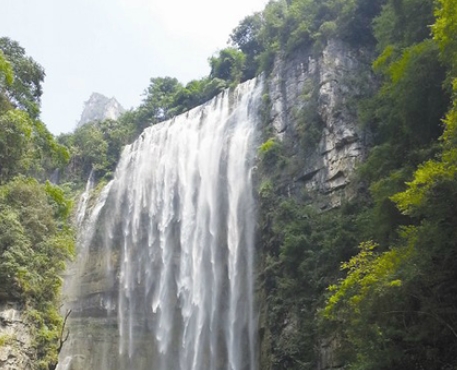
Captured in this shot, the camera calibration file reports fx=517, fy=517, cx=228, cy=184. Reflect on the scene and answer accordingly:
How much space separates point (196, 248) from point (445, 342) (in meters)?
14.5

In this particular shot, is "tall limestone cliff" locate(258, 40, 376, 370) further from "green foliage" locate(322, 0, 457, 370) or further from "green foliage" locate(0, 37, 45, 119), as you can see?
"green foliage" locate(0, 37, 45, 119)

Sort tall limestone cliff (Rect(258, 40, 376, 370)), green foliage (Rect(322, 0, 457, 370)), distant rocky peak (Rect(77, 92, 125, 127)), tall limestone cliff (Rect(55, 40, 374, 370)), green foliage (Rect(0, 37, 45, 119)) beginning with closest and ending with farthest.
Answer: green foliage (Rect(322, 0, 457, 370)), tall limestone cliff (Rect(258, 40, 376, 370)), tall limestone cliff (Rect(55, 40, 374, 370)), green foliage (Rect(0, 37, 45, 119)), distant rocky peak (Rect(77, 92, 125, 127))

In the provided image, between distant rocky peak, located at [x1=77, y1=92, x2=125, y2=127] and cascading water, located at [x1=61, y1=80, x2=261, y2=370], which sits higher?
distant rocky peak, located at [x1=77, y1=92, x2=125, y2=127]

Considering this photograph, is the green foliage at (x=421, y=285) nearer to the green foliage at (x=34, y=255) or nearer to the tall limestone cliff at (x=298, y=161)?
the tall limestone cliff at (x=298, y=161)

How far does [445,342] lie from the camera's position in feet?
27.8

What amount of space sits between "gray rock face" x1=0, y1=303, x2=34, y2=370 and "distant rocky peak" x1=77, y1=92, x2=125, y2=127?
52.8 meters

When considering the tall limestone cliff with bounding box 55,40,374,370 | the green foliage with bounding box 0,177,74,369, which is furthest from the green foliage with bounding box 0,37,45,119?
the tall limestone cliff with bounding box 55,40,374,370

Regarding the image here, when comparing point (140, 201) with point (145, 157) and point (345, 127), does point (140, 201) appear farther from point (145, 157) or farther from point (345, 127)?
point (345, 127)

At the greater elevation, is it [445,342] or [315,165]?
[315,165]

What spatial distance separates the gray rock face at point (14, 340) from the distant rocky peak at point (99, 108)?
5285 cm

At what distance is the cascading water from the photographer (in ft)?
65.2

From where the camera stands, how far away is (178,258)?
2275 cm

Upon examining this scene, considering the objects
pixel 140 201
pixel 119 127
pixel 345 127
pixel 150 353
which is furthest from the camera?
pixel 119 127

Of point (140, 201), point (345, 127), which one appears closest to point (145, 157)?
point (140, 201)
